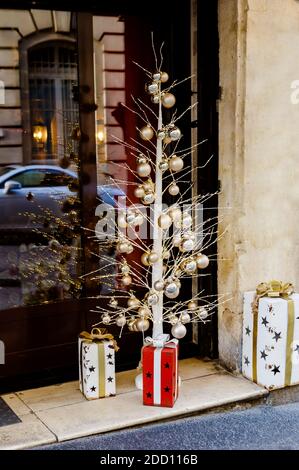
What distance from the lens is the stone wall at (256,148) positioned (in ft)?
15.1

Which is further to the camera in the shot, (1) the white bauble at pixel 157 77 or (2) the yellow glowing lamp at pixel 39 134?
(2) the yellow glowing lamp at pixel 39 134

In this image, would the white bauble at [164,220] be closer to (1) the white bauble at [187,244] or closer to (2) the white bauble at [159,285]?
(1) the white bauble at [187,244]

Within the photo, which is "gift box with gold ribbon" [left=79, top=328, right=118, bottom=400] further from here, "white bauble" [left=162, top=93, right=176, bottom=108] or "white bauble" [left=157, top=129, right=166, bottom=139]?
"white bauble" [left=162, top=93, right=176, bottom=108]

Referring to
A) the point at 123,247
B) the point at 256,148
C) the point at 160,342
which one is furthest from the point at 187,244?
the point at 256,148

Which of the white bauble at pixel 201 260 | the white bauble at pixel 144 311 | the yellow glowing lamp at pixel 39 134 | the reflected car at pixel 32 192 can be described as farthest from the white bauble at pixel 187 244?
the yellow glowing lamp at pixel 39 134

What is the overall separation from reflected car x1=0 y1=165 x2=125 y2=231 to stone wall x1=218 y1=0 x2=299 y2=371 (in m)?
1.05

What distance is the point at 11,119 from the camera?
4566mm

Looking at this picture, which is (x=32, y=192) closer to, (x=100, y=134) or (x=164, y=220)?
(x=100, y=134)

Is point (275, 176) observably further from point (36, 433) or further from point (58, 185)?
point (36, 433)

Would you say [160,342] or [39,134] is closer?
[160,342]

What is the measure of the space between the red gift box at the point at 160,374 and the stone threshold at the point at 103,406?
2.9 inches

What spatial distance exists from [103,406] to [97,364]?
290mm

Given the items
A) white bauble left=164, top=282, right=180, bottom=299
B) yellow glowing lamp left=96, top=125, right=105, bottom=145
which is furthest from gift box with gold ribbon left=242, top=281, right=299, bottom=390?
yellow glowing lamp left=96, top=125, right=105, bottom=145

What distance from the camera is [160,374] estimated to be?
4199 millimetres
